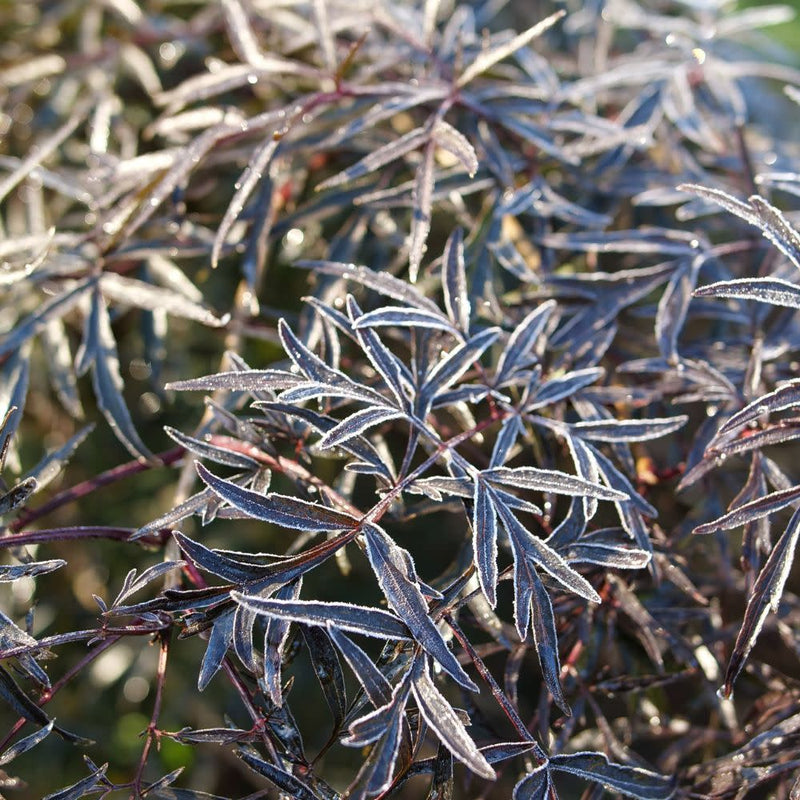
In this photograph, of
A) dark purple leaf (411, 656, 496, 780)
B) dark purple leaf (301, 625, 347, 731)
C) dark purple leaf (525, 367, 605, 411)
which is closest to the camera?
dark purple leaf (411, 656, 496, 780)

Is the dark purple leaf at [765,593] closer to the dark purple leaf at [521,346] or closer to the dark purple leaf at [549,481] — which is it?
the dark purple leaf at [549,481]

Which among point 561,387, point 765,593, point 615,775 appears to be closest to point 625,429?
point 561,387

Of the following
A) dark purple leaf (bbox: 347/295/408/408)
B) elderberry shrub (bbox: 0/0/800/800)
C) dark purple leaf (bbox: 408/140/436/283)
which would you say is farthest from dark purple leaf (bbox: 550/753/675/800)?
dark purple leaf (bbox: 408/140/436/283)

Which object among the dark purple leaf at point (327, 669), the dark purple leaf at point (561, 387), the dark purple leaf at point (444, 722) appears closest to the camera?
the dark purple leaf at point (444, 722)

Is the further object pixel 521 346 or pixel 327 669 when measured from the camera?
pixel 521 346

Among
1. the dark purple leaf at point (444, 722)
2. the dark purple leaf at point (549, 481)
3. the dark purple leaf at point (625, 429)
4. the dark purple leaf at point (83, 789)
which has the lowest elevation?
the dark purple leaf at point (83, 789)

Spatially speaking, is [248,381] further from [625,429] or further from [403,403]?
[625,429]

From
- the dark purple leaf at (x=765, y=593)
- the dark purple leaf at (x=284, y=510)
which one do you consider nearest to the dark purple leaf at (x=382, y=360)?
the dark purple leaf at (x=284, y=510)

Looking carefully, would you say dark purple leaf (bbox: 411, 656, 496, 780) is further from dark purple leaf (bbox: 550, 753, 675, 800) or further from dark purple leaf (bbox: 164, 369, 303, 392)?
dark purple leaf (bbox: 164, 369, 303, 392)

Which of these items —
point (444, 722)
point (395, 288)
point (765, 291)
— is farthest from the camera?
point (395, 288)
